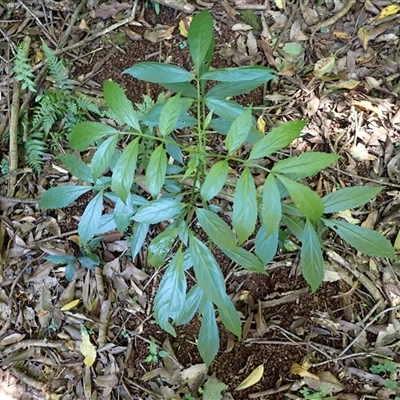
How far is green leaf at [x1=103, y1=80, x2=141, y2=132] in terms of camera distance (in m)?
1.24

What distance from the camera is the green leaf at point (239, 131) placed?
1162 mm

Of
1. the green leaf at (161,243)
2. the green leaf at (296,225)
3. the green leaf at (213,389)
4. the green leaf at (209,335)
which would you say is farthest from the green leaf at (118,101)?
the green leaf at (213,389)

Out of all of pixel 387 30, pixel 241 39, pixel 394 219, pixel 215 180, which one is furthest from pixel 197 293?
pixel 387 30

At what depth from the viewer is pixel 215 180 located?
3.87ft

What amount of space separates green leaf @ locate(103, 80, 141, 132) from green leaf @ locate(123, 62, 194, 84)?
0.14 metres

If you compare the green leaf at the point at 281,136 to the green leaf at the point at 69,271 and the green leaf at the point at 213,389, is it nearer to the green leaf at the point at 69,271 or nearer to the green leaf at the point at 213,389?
the green leaf at the point at 213,389

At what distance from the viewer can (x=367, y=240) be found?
1367mm

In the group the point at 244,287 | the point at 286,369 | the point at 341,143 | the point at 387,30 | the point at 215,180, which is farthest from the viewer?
the point at 387,30

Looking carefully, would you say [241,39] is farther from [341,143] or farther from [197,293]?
[197,293]

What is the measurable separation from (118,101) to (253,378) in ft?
4.33

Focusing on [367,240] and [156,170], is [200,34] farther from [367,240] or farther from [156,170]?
[367,240]

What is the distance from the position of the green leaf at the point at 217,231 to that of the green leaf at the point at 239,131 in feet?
0.67

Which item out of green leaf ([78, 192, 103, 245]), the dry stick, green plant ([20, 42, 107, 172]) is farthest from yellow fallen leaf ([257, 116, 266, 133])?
green leaf ([78, 192, 103, 245])

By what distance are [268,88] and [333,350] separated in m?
1.34
